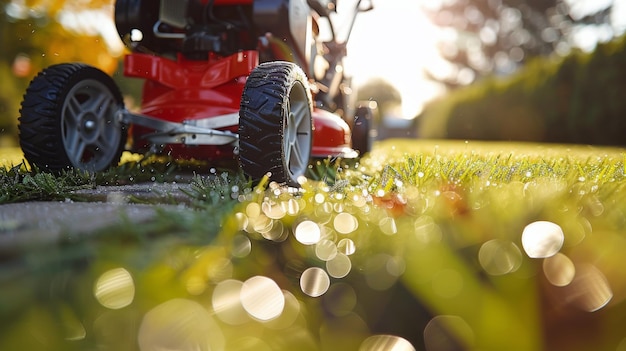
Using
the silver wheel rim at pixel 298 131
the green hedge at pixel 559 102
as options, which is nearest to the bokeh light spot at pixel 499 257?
the silver wheel rim at pixel 298 131

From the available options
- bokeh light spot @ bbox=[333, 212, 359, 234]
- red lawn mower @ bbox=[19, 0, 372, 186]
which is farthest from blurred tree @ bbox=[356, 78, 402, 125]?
bokeh light spot @ bbox=[333, 212, 359, 234]

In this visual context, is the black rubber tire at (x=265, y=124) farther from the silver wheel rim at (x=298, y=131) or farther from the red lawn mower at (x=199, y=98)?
the silver wheel rim at (x=298, y=131)

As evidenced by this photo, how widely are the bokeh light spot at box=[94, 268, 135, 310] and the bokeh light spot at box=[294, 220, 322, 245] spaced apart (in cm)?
40

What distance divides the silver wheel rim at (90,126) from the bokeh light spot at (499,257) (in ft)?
7.53

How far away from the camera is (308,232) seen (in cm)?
125

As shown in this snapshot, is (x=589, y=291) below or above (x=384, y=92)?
above

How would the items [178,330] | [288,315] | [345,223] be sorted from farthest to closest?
1. [345,223]
2. [288,315]
3. [178,330]

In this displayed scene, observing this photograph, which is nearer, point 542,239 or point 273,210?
point 542,239

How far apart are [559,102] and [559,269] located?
12167mm

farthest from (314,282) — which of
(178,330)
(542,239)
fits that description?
(542,239)

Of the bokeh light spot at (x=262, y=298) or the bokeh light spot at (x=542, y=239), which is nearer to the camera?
the bokeh light spot at (x=262, y=298)

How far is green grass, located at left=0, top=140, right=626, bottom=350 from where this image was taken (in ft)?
2.76

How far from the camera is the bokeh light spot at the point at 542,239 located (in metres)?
1.05

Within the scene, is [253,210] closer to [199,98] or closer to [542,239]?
[542,239]
